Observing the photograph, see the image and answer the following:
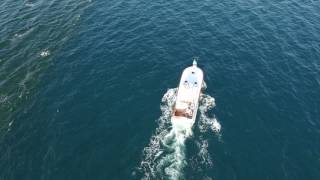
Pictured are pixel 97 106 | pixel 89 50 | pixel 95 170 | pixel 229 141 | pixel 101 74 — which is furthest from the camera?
pixel 89 50

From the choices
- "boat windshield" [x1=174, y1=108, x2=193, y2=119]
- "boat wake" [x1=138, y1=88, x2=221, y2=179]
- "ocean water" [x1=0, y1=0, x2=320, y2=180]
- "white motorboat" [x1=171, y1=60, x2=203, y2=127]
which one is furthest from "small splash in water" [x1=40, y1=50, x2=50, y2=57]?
"boat windshield" [x1=174, y1=108, x2=193, y2=119]

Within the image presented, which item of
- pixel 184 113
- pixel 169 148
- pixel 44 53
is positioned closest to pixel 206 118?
pixel 184 113

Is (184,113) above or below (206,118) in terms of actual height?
above

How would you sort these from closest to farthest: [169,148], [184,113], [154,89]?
[169,148]
[184,113]
[154,89]

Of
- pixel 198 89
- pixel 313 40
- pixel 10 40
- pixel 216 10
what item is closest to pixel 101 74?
pixel 198 89

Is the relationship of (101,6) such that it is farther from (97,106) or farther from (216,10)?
(97,106)

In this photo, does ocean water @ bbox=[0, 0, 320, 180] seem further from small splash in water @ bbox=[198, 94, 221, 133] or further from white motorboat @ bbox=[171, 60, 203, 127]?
white motorboat @ bbox=[171, 60, 203, 127]

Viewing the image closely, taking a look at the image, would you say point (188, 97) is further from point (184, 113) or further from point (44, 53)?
point (44, 53)
